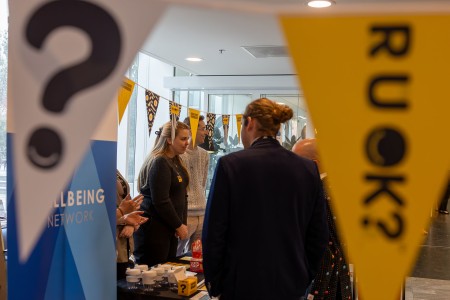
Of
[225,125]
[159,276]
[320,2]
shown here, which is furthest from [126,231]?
[225,125]

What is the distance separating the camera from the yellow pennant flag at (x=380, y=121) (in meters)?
0.95

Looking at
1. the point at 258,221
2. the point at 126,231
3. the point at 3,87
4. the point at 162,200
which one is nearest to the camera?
the point at 258,221

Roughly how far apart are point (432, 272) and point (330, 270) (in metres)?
3.41

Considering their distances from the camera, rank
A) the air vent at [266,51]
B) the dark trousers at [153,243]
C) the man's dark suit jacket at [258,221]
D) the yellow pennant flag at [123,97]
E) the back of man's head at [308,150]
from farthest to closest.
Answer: the air vent at [266,51], the dark trousers at [153,243], the yellow pennant flag at [123,97], the back of man's head at [308,150], the man's dark suit jacket at [258,221]

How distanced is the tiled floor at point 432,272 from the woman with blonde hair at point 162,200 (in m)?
2.26

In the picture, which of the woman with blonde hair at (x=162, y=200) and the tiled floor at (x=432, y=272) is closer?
the woman with blonde hair at (x=162, y=200)

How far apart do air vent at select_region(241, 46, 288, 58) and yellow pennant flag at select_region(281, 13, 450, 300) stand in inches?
182

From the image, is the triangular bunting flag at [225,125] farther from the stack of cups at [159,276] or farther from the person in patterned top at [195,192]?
the stack of cups at [159,276]

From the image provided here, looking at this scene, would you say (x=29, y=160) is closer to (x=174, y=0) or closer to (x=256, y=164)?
(x=174, y=0)

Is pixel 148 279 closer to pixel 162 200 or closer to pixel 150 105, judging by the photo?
pixel 162 200

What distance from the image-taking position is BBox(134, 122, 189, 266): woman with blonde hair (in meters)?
3.10

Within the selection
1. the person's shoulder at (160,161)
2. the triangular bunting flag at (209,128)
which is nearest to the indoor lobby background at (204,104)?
the triangular bunting flag at (209,128)

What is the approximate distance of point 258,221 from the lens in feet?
6.19

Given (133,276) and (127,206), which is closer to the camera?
(133,276)
